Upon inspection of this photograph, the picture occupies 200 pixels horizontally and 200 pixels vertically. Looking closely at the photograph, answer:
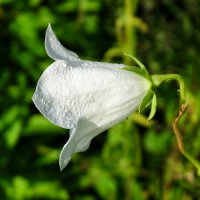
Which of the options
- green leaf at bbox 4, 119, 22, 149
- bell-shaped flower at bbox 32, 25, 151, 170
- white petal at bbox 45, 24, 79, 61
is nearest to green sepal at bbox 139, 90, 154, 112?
bell-shaped flower at bbox 32, 25, 151, 170

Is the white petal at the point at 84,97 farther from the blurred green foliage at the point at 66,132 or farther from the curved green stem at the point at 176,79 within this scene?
the blurred green foliage at the point at 66,132

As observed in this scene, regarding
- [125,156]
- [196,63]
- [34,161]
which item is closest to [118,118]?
[196,63]

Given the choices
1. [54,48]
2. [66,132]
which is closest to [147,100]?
[54,48]

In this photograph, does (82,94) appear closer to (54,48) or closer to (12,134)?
(54,48)

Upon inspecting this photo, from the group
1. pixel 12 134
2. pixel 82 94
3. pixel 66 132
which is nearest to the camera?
pixel 82 94

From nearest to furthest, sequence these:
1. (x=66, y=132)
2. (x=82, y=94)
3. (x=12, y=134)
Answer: (x=82, y=94) → (x=12, y=134) → (x=66, y=132)

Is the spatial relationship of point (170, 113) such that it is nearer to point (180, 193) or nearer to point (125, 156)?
point (125, 156)

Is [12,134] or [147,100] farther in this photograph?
[12,134]

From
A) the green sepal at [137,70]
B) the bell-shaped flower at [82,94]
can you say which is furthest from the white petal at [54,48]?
the green sepal at [137,70]
